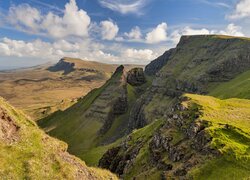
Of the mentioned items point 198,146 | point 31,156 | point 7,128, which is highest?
point 7,128

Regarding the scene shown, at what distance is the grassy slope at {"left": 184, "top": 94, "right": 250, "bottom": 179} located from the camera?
4664cm

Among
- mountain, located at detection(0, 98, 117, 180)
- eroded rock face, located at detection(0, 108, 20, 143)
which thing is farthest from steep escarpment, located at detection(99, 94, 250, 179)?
eroded rock face, located at detection(0, 108, 20, 143)

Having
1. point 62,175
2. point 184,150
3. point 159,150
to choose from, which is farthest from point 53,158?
point 159,150

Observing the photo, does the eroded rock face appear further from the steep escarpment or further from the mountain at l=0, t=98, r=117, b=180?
the steep escarpment

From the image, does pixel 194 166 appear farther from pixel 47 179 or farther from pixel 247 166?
pixel 47 179

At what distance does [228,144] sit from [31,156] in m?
31.6

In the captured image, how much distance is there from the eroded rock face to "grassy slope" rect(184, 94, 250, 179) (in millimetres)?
28396

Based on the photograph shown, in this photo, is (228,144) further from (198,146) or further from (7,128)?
(7,128)

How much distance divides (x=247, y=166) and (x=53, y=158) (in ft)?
92.1

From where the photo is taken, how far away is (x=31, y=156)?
36.1m

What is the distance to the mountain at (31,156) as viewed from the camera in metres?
33.9

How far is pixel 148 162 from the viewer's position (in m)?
70.6

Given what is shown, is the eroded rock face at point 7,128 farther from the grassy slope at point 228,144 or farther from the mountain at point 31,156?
the grassy slope at point 228,144

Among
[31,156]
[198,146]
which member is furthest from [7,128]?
[198,146]
